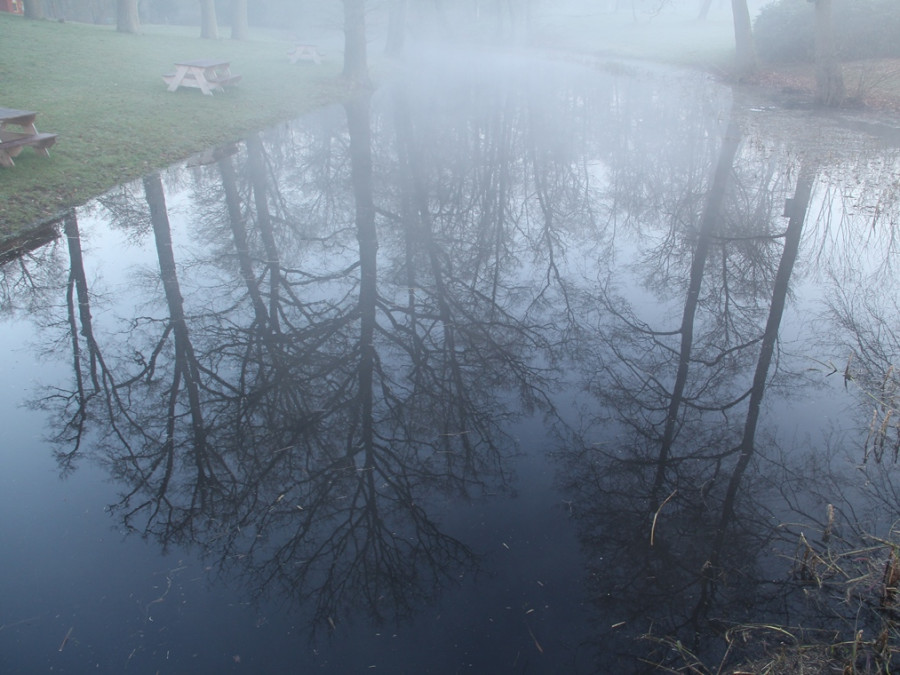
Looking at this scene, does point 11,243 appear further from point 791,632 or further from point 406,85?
point 406,85

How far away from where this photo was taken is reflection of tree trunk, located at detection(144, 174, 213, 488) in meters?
4.99

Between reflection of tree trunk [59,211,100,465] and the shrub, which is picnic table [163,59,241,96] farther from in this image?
the shrub

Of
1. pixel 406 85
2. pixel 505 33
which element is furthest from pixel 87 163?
pixel 505 33

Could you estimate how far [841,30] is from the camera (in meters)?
23.7

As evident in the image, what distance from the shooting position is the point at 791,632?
136 inches

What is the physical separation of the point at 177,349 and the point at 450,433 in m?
2.95

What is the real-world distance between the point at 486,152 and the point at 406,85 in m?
13.8

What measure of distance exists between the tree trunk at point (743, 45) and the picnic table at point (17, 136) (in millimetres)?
23252

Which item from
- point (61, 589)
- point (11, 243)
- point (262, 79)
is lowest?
point (61, 589)

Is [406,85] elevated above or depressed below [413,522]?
above

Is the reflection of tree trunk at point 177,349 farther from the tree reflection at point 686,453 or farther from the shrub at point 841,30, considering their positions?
the shrub at point 841,30

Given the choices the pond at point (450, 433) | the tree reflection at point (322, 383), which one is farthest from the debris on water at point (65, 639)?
the tree reflection at point (322, 383)

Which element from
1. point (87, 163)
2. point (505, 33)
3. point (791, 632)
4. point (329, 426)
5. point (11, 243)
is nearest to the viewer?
point (791, 632)

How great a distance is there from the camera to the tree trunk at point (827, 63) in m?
18.0
